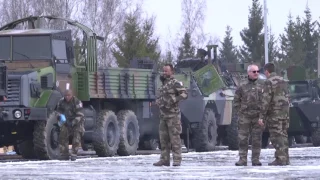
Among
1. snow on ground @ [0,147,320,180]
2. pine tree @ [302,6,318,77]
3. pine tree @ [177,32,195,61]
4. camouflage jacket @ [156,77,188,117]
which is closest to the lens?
snow on ground @ [0,147,320,180]

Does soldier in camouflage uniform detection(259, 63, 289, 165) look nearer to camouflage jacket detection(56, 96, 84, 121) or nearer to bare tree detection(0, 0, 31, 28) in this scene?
camouflage jacket detection(56, 96, 84, 121)

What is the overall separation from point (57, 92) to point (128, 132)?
3.05 meters

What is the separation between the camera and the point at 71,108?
22219 mm

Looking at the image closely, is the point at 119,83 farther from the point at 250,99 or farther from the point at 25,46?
the point at 250,99

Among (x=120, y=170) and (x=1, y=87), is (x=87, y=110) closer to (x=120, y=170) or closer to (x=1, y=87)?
(x=1, y=87)

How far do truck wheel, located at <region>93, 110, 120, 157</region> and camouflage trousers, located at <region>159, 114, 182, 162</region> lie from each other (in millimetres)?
6448

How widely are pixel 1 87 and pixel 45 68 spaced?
5.99 ft

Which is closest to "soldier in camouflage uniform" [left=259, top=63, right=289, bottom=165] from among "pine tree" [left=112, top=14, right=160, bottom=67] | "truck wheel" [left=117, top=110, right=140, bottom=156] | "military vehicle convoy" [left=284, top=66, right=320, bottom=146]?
"truck wheel" [left=117, top=110, right=140, bottom=156]

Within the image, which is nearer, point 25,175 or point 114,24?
point 25,175

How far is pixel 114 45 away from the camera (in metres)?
57.0

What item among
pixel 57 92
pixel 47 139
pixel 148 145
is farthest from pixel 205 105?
pixel 47 139

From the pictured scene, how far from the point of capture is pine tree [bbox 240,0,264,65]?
80000mm

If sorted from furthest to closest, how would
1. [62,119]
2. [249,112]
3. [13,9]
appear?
1. [13,9]
2. [62,119]
3. [249,112]

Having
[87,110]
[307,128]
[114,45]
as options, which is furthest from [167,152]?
[114,45]
